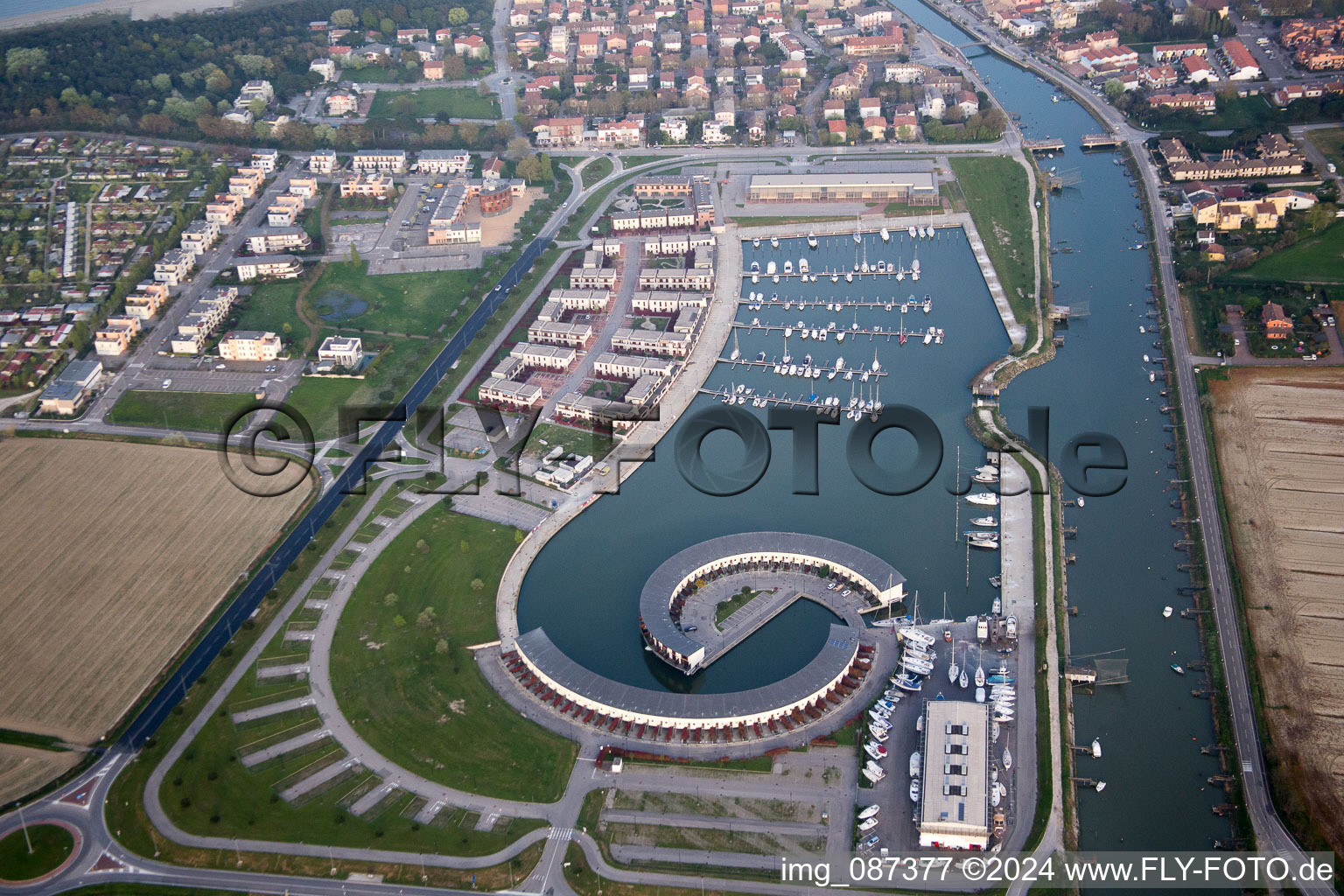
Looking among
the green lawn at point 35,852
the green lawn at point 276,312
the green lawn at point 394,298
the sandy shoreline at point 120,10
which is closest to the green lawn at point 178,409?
the green lawn at point 276,312

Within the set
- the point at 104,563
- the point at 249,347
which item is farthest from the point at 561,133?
the point at 104,563

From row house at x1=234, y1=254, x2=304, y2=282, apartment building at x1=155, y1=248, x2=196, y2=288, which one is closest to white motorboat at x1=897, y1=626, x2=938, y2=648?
row house at x1=234, y1=254, x2=304, y2=282

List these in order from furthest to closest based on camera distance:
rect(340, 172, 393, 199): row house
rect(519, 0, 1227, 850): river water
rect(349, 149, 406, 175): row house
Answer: rect(349, 149, 406, 175): row house → rect(340, 172, 393, 199): row house → rect(519, 0, 1227, 850): river water

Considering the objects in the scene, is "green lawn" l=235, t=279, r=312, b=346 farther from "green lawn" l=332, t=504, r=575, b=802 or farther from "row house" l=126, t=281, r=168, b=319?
"green lawn" l=332, t=504, r=575, b=802

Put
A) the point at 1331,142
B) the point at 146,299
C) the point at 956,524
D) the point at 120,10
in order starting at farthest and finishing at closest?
the point at 120,10 < the point at 1331,142 < the point at 146,299 < the point at 956,524

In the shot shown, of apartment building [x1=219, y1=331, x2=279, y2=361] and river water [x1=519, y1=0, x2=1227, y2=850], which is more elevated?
river water [x1=519, y1=0, x2=1227, y2=850]

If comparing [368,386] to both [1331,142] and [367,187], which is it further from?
[1331,142]

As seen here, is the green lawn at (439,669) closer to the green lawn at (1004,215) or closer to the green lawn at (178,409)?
the green lawn at (178,409)
